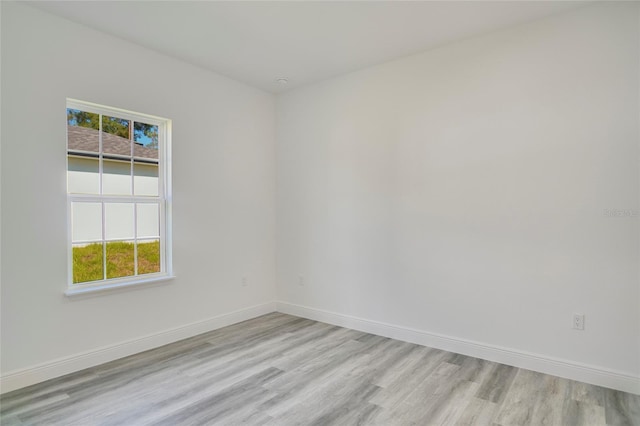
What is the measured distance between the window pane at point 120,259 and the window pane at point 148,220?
6.3 inches

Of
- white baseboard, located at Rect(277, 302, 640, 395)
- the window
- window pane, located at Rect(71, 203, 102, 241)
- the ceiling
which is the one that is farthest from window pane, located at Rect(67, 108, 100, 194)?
white baseboard, located at Rect(277, 302, 640, 395)

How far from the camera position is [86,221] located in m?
2.94

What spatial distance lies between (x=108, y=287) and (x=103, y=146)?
49.0 inches

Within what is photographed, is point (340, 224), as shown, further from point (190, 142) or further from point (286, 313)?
point (190, 142)

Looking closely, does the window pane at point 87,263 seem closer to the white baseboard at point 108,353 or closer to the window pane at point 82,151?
the window pane at point 82,151

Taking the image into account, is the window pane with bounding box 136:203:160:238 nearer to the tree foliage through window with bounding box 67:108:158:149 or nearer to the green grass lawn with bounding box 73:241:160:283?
the green grass lawn with bounding box 73:241:160:283

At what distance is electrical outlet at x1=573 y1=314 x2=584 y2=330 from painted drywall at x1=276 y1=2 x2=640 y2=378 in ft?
0.10

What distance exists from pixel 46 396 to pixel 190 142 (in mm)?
2437

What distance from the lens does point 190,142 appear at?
11.9 ft

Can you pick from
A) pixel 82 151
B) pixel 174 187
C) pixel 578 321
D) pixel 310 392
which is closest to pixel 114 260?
pixel 174 187

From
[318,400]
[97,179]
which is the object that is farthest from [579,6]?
[97,179]

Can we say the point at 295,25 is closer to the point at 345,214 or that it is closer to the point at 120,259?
the point at 345,214

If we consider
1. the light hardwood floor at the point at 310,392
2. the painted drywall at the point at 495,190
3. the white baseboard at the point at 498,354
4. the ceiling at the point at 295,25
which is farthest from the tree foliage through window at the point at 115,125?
the white baseboard at the point at 498,354

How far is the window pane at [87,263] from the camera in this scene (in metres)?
2.89
